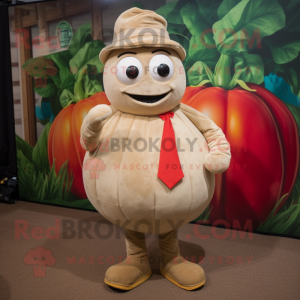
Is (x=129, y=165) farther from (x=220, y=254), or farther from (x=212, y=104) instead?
(x=212, y=104)

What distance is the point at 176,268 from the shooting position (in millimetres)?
1581

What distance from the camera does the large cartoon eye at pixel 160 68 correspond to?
52.7 inches

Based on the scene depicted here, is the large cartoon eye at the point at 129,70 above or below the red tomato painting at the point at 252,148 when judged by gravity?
above

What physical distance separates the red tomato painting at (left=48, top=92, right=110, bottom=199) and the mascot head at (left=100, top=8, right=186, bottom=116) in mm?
1233

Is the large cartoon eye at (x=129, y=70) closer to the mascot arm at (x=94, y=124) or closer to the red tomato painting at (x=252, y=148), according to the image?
the mascot arm at (x=94, y=124)

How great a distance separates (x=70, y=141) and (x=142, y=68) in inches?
59.6

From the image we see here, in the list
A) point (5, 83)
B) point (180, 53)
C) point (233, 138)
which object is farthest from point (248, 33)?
point (5, 83)

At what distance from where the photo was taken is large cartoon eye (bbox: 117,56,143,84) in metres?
1.33

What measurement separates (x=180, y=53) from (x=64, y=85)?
1.48 metres

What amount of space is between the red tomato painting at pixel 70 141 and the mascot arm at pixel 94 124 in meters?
1.26

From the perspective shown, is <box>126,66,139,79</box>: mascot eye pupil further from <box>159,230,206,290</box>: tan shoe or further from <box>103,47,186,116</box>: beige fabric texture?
<box>159,230,206,290</box>: tan shoe

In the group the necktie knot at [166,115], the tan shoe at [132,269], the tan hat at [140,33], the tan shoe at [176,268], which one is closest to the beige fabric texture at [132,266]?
the tan shoe at [132,269]

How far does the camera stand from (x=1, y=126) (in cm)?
292

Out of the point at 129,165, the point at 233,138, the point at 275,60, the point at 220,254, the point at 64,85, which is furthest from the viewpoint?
the point at 64,85
